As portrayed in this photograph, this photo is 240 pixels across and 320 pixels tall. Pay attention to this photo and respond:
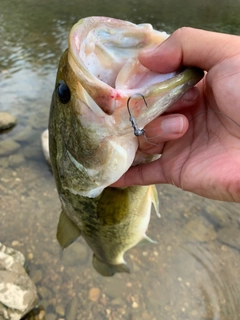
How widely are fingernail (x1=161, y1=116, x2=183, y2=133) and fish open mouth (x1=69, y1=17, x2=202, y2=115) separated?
0.20 metres

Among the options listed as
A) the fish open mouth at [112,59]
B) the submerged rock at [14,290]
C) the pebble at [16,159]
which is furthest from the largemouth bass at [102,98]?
the pebble at [16,159]

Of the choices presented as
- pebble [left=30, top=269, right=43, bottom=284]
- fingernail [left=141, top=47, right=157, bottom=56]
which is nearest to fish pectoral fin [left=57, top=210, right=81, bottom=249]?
pebble [left=30, top=269, right=43, bottom=284]

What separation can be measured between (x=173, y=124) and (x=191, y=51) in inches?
12.8

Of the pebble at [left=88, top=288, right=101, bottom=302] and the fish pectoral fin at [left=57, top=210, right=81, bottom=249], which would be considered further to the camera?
the pebble at [left=88, top=288, right=101, bottom=302]

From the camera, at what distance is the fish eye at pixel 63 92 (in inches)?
53.9

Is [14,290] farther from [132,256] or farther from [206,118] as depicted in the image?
[206,118]

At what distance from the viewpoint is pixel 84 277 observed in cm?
326

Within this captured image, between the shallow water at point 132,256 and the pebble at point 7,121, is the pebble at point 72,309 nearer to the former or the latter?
the shallow water at point 132,256

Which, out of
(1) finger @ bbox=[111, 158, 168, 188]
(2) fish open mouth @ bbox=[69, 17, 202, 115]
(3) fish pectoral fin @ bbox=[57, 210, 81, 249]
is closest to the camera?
(2) fish open mouth @ bbox=[69, 17, 202, 115]

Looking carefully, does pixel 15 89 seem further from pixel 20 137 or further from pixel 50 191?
pixel 50 191

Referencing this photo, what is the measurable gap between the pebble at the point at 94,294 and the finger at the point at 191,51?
2416 millimetres

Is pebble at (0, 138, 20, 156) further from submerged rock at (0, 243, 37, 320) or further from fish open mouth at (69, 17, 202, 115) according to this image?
fish open mouth at (69, 17, 202, 115)

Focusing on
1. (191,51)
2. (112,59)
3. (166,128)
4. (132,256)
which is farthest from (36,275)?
(191,51)

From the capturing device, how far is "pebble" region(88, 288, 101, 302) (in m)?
3.09
